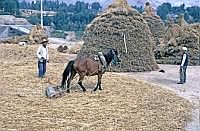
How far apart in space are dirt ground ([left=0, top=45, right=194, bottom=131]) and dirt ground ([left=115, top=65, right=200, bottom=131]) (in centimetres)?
23

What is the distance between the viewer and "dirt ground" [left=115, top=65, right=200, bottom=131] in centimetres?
1253

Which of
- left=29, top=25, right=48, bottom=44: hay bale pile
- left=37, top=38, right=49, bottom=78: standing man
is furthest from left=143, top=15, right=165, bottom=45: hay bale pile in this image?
left=37, top=38, right=49, bottom=78: standing man

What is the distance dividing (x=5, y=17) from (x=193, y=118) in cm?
3902

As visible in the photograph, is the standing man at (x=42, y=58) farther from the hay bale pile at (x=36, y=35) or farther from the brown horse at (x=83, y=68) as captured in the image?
the hay bale pile at (x=36, y=35)

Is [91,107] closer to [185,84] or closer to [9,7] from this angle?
[185,84]

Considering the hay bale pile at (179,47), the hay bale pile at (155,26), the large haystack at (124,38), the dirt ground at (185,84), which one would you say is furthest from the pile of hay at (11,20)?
the dirt ground at (185,84)

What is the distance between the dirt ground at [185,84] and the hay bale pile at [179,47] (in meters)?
1.73

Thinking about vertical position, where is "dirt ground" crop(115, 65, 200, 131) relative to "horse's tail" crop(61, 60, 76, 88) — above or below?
below

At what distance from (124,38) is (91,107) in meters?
9.60

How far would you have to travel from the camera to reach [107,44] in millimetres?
21312

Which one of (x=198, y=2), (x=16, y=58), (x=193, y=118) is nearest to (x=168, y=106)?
(x=193, y=118)

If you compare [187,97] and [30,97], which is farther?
[187,97]

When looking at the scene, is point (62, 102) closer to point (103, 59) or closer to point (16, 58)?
A: point (103, 59)

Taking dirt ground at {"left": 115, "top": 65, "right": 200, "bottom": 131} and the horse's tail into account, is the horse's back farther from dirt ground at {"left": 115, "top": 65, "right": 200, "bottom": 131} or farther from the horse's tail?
dirt ground at {"left": 115, "top": 65, "right": 200, "bottom": 131}
